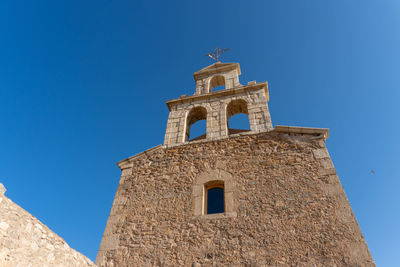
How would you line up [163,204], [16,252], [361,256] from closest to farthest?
[16,252] → [361,256] → [163,204]

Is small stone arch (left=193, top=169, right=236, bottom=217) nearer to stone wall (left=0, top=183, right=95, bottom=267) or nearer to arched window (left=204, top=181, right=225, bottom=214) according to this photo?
arched window (left=204, top=181, right=225, bottom=214)

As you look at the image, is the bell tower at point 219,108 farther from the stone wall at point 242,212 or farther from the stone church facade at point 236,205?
the stone wall at point 242,212

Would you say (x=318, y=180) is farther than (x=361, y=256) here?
Yes

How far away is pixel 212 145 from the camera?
685 cm

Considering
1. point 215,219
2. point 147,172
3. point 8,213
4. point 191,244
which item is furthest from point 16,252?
point 147,172

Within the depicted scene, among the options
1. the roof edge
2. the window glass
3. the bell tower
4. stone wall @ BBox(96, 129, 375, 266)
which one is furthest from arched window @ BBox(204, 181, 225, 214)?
the roof edge

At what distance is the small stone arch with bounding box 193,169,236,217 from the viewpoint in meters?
5.57

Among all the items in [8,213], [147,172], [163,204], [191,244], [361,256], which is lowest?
[8,213]

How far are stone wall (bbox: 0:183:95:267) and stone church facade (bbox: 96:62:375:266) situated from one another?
7.00ft

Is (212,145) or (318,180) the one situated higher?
(212,145)

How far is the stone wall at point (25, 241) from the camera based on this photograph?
9.07 feet

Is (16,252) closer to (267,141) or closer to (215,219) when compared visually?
(215,219)

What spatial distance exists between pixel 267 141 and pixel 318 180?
1537 millimetres

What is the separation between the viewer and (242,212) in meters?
5.36
